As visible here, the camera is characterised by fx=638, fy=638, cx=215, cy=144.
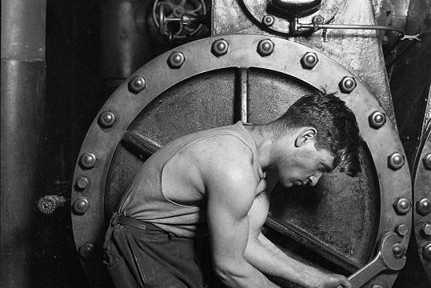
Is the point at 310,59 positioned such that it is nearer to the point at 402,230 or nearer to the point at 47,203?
the point at 402,230

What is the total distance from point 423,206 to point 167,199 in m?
0.89

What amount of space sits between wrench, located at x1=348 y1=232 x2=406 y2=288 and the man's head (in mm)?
389

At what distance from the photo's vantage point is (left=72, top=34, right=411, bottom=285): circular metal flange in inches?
82.8

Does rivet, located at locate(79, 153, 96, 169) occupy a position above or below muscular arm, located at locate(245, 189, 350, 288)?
above

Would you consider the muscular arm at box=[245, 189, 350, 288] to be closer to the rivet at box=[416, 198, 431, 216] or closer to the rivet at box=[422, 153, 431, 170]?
the rivet at box=[416, 198, 431, 216]

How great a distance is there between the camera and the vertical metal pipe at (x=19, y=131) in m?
2.66

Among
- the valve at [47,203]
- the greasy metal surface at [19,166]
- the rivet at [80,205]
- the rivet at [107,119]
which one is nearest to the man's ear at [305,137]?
the rivet at [107,119]

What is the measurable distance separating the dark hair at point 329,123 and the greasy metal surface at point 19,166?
4.22ft

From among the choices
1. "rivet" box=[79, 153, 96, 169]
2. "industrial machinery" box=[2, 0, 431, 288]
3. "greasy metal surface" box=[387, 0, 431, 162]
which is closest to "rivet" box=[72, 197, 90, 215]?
"industrial machinery" box=[2, 0, 431, 288]

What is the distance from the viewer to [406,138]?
235 centimetres

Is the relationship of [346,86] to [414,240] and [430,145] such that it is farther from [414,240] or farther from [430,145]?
[414,240]

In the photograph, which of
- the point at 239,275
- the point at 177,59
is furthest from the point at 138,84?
the point at 239,275

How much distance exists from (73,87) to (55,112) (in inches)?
6.7

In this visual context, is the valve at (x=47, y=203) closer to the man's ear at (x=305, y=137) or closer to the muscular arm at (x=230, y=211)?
the muscular arm at (x=230, y=211)
